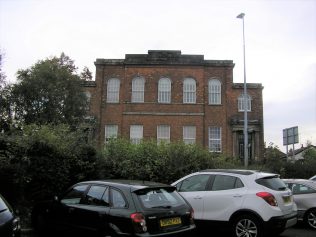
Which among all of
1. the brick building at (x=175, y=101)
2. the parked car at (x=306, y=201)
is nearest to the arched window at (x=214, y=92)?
the brick building at (x=175, y=101)

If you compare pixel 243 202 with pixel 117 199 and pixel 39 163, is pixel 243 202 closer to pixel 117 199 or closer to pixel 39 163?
pixel 117 199

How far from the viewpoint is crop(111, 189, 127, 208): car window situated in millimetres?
8172

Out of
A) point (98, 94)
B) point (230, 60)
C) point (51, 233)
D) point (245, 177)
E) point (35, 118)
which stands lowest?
point (51, 233)

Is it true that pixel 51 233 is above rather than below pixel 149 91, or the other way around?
below

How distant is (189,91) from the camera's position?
130ft

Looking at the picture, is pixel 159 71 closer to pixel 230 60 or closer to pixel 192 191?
pixel 230 60

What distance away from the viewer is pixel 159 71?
39.8 meters

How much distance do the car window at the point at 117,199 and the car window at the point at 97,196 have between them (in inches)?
6.3

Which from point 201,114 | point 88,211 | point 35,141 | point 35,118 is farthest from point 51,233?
point 201,114

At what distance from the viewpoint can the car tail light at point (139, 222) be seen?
25.1ft

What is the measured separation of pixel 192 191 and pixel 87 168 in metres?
5.81

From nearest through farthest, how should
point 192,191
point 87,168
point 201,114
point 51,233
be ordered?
point 51,233 → point 192,191 → point 87,168 → point 201,114

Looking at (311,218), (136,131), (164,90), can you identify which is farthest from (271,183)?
(164,90)

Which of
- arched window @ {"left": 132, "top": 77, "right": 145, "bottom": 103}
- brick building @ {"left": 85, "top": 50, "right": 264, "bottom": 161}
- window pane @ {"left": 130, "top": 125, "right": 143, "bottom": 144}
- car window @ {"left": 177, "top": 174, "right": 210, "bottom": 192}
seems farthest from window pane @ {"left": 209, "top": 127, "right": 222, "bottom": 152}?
car window @ {"left": 177, "top": 174, "right": 210, "bottom": 192}
